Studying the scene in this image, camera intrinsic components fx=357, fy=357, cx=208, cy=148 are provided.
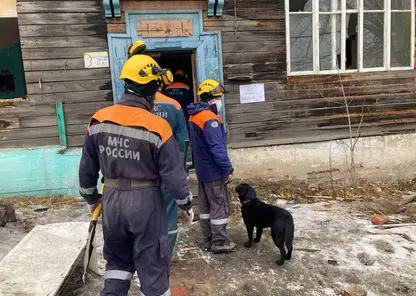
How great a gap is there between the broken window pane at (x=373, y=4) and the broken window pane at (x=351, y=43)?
0.99ft

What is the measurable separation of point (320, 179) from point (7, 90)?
258 inches

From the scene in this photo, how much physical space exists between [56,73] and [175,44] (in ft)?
6.81

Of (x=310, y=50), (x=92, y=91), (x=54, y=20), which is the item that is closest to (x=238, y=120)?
(x=310, y=50)

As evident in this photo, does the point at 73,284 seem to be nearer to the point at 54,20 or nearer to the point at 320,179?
the point at 54,20

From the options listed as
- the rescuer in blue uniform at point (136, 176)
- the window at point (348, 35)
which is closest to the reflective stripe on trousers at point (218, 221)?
the rescuer in blue uniform at point (136, 176)

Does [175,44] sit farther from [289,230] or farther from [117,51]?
[289,230]

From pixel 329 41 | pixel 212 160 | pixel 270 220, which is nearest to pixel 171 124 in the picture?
pixel 212 160

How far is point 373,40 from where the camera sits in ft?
23.6

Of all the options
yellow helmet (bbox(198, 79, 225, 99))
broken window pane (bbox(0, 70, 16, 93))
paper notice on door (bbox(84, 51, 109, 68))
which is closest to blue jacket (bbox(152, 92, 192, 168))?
yellow helmet (bbox(198, 79, 225, 99))

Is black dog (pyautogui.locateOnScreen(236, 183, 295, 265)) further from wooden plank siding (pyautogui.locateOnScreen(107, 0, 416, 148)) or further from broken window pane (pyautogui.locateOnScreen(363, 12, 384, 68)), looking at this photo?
broken window pane (pyautogui.locateOnScreen(363, 12, 384, 68))

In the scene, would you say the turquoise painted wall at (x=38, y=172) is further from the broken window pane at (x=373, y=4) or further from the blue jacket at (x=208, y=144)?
the broken window pane at (x=373, y=4)

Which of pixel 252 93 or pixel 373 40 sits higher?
pixel 373 40

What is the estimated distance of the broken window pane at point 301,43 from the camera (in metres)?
6.79

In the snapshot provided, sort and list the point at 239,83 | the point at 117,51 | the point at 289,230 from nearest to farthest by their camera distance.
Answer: the point at 289,230, the point at 117,51, the point at 239,83
